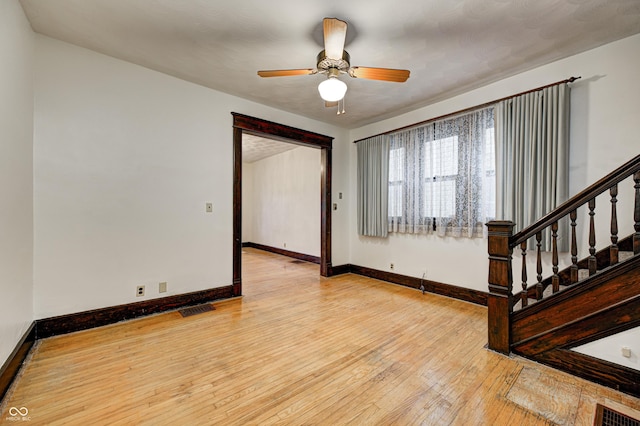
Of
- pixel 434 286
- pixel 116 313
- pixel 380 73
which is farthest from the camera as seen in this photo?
pixel 434 286

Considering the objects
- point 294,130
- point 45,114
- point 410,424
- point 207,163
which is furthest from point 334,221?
point 45,114

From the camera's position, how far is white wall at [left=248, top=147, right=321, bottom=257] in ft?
20.4

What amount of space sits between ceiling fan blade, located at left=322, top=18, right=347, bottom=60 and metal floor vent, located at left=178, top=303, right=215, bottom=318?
3.06 m

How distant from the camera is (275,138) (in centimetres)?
426

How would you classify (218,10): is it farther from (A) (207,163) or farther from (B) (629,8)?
(B) (629,8)

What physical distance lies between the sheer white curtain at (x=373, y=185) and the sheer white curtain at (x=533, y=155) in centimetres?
171

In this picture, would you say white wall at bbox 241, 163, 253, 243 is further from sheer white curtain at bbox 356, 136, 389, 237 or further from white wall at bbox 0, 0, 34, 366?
white wall at bbox 0, 0, 34, 366

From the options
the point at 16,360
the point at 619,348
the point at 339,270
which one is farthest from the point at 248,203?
the point at 619,348

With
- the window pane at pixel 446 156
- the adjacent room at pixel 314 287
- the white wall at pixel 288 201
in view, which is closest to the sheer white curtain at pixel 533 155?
the adjacent room at pixel 314 287

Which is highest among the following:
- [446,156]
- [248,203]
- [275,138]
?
[275,138]

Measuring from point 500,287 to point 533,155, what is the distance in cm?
156

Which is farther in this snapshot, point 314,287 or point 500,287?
point 314,287

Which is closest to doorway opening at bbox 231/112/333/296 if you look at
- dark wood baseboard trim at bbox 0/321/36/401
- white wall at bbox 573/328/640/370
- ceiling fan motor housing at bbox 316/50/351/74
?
ceiling fan motor housing at bbox 316/50/351/74

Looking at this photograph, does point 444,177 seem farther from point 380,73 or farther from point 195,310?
point 195,310
